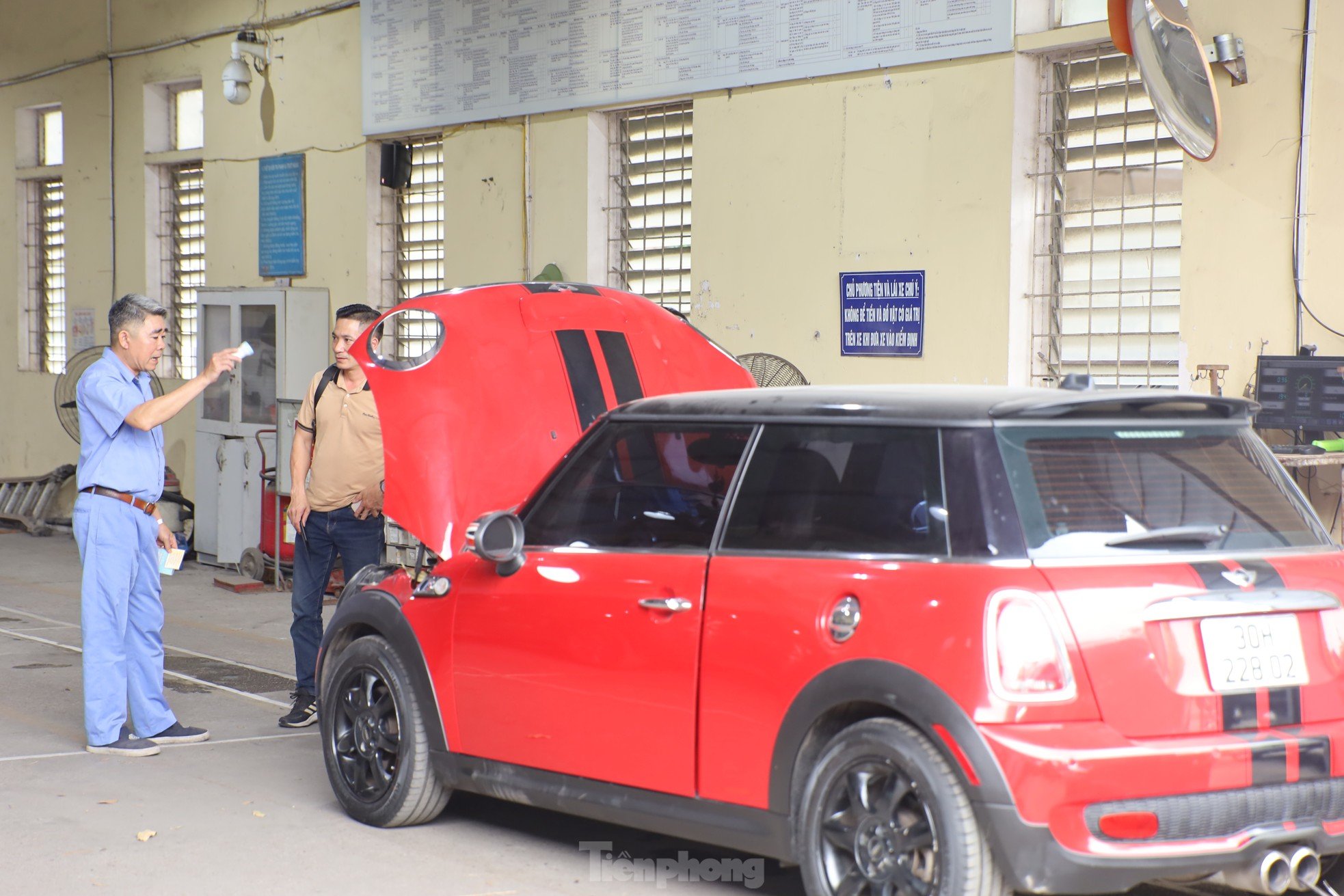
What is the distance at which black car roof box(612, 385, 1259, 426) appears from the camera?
3828 millimetres

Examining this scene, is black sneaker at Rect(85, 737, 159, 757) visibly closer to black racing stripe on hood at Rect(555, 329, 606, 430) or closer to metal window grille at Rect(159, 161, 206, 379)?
black racing stripe on hood at Rect(555, 329, 606, 430)

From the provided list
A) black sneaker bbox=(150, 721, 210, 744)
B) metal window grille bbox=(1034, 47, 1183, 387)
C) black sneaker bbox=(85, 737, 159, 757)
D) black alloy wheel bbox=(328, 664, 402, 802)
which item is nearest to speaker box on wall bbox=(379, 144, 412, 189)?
metal window grille bbox=(1034, 47, 1183, 387)

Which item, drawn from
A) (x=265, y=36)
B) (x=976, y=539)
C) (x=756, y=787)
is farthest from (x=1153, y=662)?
(x=265, y=36)

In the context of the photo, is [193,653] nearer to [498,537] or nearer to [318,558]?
[318,558]

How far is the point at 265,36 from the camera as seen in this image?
13836 millimetres

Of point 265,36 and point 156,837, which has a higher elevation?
point 265,36

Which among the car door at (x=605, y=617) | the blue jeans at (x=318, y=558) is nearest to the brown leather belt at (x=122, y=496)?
the blue jeans at (x=318, y=558)

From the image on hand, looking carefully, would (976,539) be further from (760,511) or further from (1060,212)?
(1060,212)

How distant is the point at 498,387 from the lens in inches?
227

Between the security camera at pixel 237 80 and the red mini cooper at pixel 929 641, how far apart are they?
9991 millimetres

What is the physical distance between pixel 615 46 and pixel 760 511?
23.1 ft

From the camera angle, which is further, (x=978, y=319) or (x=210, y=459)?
(x=210, y=459)

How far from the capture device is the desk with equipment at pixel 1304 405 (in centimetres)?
689

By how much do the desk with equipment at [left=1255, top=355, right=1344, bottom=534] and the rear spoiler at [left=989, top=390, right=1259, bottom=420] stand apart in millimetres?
2910
